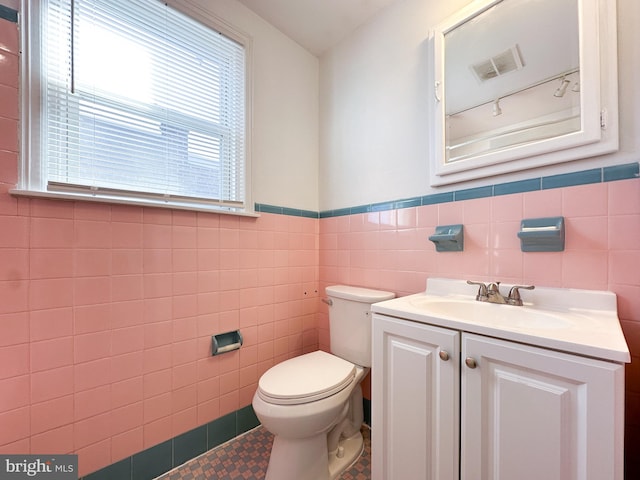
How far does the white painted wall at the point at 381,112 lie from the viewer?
1.40 metres

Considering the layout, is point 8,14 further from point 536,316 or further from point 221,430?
point 536,316

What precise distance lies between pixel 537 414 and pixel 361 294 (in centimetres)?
84

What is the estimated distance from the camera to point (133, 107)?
1244 millimetres

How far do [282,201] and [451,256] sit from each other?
105 cm

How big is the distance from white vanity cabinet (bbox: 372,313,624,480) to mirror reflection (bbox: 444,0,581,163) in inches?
33.6

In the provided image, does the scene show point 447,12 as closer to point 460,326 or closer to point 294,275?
point 460,326

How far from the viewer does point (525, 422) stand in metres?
0.71

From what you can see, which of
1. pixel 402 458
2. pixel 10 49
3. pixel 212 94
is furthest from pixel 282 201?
pixel 402 458

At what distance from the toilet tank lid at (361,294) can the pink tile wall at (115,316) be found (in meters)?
0.45

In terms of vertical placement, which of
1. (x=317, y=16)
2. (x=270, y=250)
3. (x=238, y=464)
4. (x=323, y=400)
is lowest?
(x=238, y=464)

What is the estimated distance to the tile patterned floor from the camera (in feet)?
4.10

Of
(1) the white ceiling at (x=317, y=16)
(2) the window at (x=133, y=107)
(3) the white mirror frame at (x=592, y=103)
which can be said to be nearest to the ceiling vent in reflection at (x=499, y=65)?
(3) the white mirror frame at (x=592, y=103)

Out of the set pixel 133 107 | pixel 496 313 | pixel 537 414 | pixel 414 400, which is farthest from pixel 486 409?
pixel 133 107

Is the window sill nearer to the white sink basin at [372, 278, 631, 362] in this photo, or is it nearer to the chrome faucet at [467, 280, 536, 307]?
the white sink basin at [372, 278, 631, 362]
